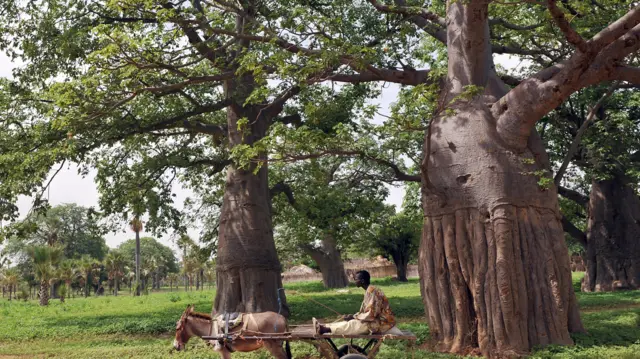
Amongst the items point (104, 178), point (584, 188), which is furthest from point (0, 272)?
point (584, 188)

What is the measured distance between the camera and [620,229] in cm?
2158

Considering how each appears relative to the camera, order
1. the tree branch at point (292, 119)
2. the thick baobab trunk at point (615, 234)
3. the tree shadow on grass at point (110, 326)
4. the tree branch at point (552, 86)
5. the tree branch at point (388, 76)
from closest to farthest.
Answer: the tree branch at point (552, 86) < the tree branch at point (388, 76) < the tree shadow on grass at point (110, 326) < the tree branch at point (292, 119) < the thick baobab trunk at point (615, 234)

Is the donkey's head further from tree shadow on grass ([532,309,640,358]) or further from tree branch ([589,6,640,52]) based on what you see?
tree branch ([589,6,640,52])

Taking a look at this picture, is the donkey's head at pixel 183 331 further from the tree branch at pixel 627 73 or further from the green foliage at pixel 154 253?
the green foliage at pixel 154 253

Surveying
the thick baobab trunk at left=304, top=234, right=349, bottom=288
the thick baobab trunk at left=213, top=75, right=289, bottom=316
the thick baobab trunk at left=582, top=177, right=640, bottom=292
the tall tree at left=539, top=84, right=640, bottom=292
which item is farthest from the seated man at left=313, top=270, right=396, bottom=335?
the thick baobab trunk at left=304, top=234, right=349, bottom=288

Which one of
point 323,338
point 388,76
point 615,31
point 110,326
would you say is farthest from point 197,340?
point 615,31

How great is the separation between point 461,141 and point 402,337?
434cm

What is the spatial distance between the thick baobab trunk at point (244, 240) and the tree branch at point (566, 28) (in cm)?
817

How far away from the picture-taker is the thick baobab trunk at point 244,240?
612 inches

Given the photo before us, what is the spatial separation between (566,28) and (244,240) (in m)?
9.65

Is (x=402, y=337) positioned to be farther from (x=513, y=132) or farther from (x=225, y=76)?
(x=225, y=76)

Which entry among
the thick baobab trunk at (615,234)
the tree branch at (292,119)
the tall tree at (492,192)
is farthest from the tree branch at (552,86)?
the thick baobab trunk at (615,234)

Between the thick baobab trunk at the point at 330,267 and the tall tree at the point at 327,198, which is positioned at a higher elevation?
the tall tree at the point at 327,198

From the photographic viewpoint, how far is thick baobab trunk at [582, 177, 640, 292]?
21.3m
